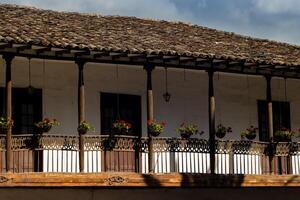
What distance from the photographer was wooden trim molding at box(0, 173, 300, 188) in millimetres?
17188

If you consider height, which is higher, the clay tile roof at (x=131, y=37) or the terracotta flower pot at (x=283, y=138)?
the clay tile roof at (x=131, y=37)

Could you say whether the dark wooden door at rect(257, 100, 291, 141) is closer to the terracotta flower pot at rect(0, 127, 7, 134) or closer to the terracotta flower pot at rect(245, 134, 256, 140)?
the terracotta flower pot at rect(245, 134, 256, 140)

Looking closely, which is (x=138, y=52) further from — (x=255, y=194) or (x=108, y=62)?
(x=255, y=194)

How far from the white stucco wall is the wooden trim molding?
8.39ft

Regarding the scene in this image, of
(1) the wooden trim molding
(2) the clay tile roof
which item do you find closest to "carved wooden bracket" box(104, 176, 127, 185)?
(1) the wooden trim molding

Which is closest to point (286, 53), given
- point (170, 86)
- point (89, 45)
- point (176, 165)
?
point (170, 86)

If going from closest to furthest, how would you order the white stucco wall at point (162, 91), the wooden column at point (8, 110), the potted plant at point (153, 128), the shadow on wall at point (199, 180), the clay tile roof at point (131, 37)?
the wooden column at point (8, 110), the clay tile roof at point (131, 37), the shadow on wall at point (199, 180), the potted plant at point (153, 128), the white stucco wall at point (162, 91)

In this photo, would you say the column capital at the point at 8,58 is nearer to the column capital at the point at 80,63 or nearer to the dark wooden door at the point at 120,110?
the column capital at the point at 80,63

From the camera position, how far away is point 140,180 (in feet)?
60.2

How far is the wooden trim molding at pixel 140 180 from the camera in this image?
1719 cm

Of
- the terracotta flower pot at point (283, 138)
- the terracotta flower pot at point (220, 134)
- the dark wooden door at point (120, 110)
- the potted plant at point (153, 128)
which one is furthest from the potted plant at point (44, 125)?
the terracotta flower pot at point (283, 138)

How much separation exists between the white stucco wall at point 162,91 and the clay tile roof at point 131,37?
0.95 metres

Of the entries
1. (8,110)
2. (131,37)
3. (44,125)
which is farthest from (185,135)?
(8,110)

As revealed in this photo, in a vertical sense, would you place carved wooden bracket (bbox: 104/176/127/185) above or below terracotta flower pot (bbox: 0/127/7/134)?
below
